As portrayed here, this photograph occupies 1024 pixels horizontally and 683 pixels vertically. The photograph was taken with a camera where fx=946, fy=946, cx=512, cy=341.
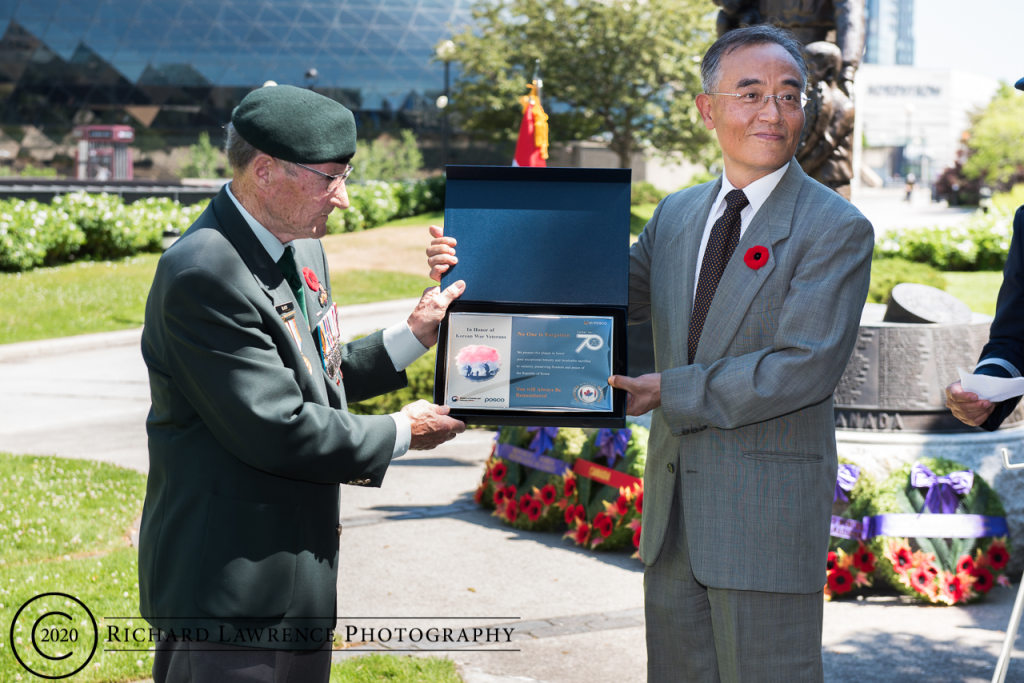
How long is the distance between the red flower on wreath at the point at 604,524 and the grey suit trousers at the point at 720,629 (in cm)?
307

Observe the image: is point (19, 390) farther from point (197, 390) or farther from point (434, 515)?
point (197, 390)

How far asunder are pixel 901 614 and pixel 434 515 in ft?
10.4

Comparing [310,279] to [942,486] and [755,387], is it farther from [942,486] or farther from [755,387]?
[942,486]

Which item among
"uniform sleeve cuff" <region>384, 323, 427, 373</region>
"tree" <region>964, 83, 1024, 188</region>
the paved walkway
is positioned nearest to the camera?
"uniform sleeve cuff" <region>384, 323, 427, 373</region>

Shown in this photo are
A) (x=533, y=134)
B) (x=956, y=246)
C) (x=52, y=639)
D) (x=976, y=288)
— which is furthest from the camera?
(x=956, y=246)

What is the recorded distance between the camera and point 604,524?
597 cm

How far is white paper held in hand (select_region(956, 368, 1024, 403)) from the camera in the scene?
2619 mm

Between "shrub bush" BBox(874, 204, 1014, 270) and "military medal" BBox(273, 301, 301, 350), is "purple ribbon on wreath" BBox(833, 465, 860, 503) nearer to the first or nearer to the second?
"military medal" BBox(273, 301, 301, 350)

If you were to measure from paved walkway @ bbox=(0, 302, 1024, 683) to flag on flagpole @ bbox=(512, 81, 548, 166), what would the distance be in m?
3.19

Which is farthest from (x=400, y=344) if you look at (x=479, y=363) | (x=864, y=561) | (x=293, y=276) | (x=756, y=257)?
(x=864, y=561)

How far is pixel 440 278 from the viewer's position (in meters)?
2.99

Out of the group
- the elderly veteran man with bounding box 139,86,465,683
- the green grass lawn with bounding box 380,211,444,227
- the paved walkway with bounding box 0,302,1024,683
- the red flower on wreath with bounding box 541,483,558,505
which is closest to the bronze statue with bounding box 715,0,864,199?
the red flower on wreath with bounding box 541,483,558,505

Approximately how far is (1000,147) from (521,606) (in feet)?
182

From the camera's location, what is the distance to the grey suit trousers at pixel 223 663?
7.70ft
